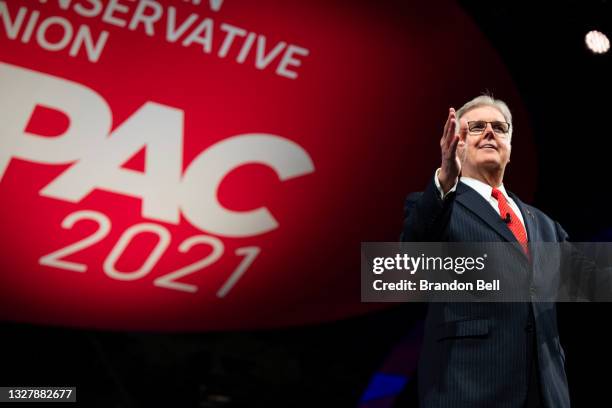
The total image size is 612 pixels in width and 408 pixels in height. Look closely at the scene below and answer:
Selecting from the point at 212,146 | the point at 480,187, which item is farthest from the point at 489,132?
the point at 212,146

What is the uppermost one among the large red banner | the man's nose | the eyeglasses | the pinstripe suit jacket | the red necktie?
the large red banner

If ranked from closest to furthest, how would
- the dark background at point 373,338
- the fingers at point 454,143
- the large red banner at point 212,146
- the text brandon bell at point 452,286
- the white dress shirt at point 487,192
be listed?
the fingers at point 454,143 → the text brandon bell at point 452,286 → the white dress shirt at point 487,192 → the large red banner at point 212,146 → the dark background at point 373,338

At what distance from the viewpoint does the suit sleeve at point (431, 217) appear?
1.30 meters

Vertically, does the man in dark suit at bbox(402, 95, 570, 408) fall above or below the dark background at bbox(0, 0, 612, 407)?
A: below

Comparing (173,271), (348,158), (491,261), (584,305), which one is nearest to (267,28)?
(348,158)

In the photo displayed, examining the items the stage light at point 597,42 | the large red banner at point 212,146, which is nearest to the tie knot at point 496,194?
the large red banner at point 212,146

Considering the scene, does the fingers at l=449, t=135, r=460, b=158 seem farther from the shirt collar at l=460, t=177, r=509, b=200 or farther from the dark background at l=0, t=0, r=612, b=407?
the dark background at l=0, t=0, r=612, b=407

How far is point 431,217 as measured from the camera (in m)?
1.31

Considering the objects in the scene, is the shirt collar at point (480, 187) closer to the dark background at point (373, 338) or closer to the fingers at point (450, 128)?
the fingers at point (450, 128)

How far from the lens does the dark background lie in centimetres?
310

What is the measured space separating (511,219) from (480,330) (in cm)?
27

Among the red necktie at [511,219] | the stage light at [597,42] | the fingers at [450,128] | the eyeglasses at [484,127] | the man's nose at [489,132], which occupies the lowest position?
the red necktie at [511,219]

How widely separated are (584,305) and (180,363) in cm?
242

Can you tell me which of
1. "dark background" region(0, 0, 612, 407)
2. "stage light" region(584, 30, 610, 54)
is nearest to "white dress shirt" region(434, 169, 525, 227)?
"dark background" region(0, 0, 612, 407)
